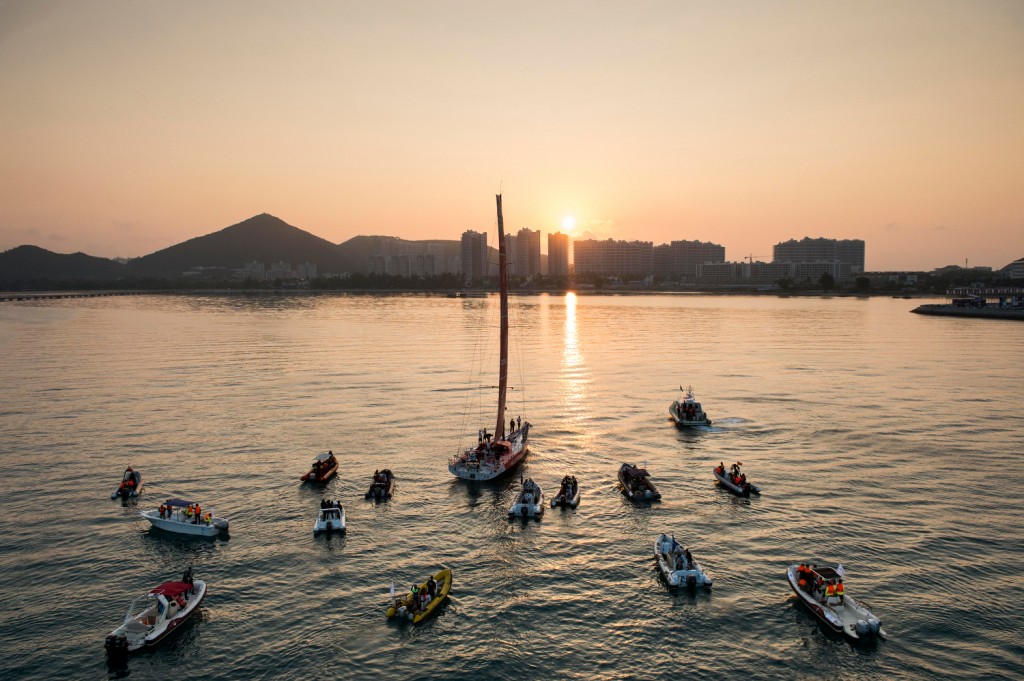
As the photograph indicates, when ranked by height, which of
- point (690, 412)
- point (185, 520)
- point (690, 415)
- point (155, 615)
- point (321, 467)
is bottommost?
point (155, 615)

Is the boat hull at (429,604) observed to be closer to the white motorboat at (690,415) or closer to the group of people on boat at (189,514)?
the group of people on boat at (189,514)

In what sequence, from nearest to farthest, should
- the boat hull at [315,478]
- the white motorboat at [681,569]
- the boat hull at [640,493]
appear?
the white motorboat at [681,569] → the boat hull at [640,493] → the boat hull at [315,478]

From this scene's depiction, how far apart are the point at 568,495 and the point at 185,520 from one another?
29111mm

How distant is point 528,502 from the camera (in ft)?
171

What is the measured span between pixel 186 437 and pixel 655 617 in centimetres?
5819

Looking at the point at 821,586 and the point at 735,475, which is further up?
the point at 735,475

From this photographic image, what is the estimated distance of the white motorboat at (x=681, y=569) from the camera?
4012cm

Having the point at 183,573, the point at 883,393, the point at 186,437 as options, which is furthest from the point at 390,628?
the point at 883,393

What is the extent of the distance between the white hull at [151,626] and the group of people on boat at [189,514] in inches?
453

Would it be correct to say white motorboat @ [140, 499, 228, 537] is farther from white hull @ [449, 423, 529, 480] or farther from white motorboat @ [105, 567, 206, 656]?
white hull @ [449, 423, 529, 480]

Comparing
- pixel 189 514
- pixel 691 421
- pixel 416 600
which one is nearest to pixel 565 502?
pixel 416 600

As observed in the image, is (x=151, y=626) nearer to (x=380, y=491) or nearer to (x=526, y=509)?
(x=380, y=491)

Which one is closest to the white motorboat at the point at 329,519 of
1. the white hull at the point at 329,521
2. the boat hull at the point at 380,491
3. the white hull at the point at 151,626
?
the white hull at the point at 329,521

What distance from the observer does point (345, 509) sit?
174ft
